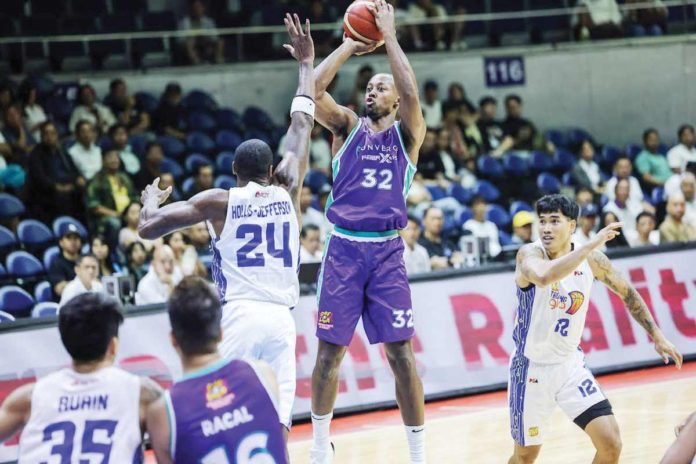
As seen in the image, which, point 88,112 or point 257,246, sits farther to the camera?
point 88,112

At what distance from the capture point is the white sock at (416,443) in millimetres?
7793

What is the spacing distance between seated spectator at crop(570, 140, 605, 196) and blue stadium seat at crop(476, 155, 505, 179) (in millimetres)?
1132

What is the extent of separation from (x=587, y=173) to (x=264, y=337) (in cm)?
1201

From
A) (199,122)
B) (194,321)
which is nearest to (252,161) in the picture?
(194,321)

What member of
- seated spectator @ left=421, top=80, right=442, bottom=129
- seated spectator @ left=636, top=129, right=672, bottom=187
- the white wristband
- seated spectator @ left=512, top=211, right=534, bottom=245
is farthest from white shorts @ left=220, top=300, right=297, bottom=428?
seated spectator @ left=636, top=129, right=672, bottom=187

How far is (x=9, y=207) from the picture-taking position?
45.1 ft

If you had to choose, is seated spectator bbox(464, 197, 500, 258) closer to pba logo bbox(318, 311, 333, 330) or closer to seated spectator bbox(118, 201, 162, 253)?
seated spectator bbox(118, 201, 162, 253)

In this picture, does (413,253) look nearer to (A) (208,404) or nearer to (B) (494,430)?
(B) (494,430)

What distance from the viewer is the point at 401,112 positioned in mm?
7949

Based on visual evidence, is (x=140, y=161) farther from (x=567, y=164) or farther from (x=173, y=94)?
(x=567, y=164)

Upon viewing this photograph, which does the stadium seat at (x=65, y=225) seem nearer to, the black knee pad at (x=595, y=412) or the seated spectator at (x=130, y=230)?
the seated spectator at (x=130, y=230)

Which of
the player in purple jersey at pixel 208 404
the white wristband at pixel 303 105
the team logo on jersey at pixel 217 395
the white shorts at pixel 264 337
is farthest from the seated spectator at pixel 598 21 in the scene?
the team logo on jersey at pixel 217 395

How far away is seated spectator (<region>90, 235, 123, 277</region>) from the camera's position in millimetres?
12562

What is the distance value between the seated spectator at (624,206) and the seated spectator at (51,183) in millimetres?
7018
